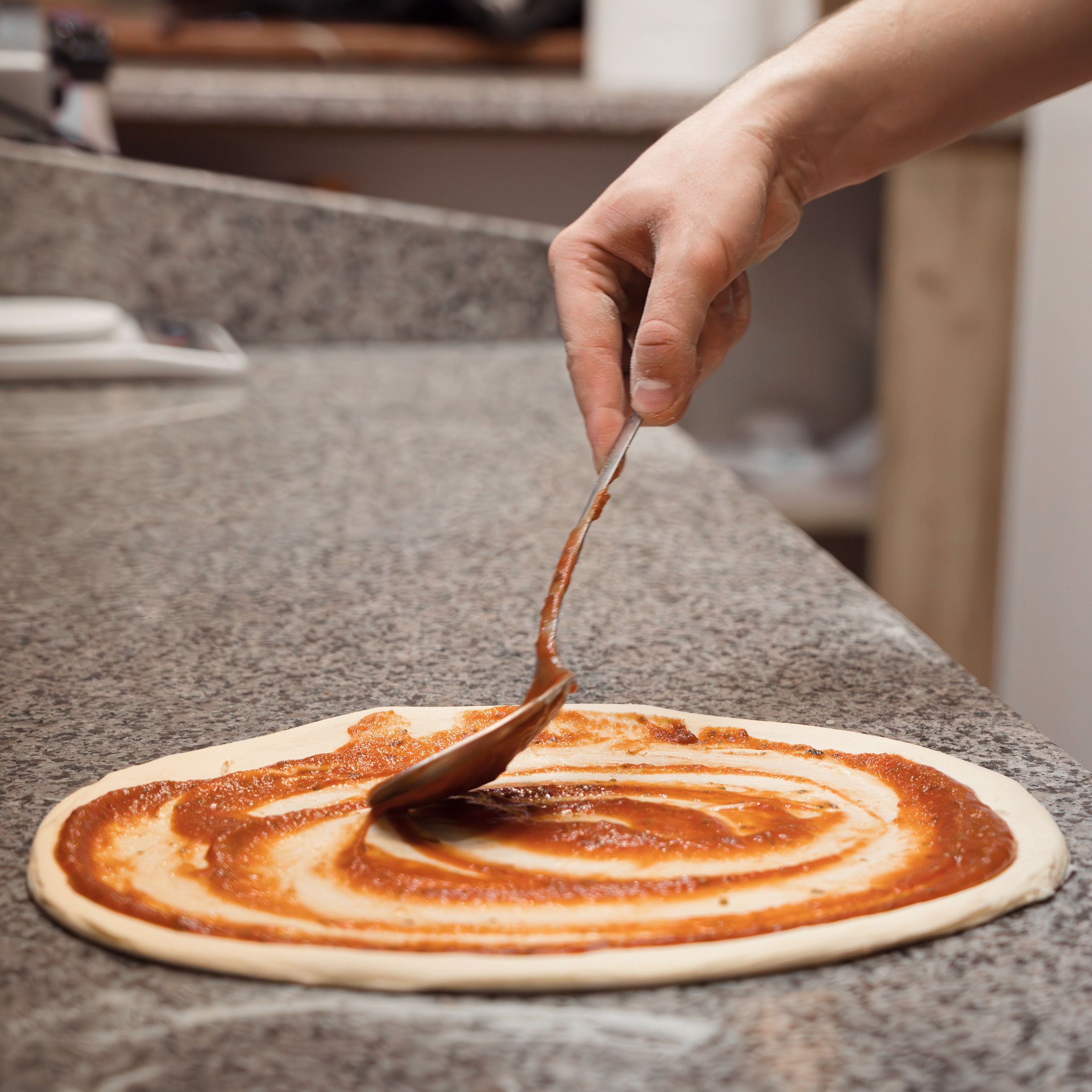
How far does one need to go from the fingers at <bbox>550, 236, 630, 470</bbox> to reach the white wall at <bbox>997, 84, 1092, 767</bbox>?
3.52 ft

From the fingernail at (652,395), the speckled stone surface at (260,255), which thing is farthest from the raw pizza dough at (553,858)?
the speckled stone surface at (260,255)

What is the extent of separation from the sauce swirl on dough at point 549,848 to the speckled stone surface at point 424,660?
0.08ft

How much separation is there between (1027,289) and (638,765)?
146 centimetres

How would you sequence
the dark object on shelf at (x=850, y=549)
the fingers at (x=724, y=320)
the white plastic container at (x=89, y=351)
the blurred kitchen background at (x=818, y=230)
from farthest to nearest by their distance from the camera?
the dark object on shelf at (x=850, y=549)
the blurred kitchen background at (x=818, y=230)
the white plastic container at (x=89, y=351)
the fingers at (x=724, y=320)

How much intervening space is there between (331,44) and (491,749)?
6.59 ft

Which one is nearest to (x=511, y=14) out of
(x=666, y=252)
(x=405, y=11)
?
(x=405, y=11)

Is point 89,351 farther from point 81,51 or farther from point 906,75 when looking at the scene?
point 906,75

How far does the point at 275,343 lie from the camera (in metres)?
1.63

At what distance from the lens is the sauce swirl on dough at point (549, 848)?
433mm

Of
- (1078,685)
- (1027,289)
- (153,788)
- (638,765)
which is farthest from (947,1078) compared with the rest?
(1027,289)

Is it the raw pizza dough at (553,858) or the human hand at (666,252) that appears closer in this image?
the raw pizza dough at (553,858)

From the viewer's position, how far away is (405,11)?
2254mm

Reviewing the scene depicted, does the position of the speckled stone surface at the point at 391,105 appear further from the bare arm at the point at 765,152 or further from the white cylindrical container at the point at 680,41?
the bare arm at the point at 765,152

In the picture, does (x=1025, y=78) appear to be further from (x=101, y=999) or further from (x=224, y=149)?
(x=224, y=149)
